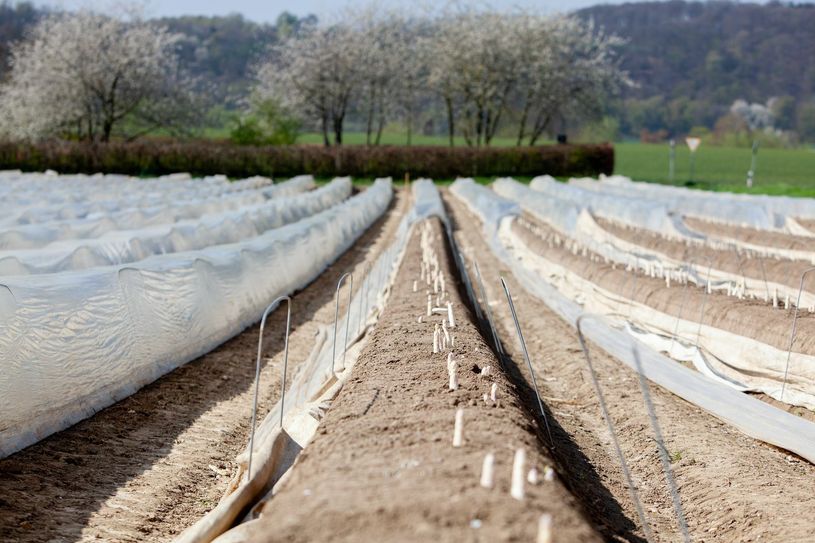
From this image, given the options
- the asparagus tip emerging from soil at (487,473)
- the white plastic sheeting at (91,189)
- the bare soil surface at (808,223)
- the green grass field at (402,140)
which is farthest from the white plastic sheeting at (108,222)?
the green grass field at (402,140)

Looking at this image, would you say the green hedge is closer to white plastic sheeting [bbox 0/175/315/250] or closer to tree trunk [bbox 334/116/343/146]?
tree trunk [bbox 334/116/343/146]

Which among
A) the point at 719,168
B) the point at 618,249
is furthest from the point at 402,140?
the point at 618,249

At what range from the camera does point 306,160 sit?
129ft

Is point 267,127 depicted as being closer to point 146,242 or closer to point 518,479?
point 146,242

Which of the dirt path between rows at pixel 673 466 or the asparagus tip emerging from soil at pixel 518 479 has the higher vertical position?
the asparagus tip emerging from soil at pixel 518 479

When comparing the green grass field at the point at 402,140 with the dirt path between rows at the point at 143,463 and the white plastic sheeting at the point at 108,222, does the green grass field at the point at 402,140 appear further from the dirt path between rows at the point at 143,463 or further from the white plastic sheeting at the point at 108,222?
the dirt path between rows at the point at 143,463

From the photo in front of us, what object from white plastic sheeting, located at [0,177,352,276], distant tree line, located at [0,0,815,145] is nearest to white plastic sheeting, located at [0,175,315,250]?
white plastic sheeting, located at [0,177,352,276]

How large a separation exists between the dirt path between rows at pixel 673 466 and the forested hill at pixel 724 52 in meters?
133

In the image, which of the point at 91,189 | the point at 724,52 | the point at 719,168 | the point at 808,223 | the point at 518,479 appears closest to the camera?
the point at 518,479

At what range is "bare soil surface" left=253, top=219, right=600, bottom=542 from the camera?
3.42 m

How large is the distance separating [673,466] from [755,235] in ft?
33.2

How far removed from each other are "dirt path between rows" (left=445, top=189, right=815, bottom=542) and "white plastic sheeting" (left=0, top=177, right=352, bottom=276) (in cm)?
512

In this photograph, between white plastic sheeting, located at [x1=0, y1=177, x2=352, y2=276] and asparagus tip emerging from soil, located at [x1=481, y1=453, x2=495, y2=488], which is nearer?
asparagus tip emerging from soil, located at [x1=481, y1=453, x2=495, y2=488]

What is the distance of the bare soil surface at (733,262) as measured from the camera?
10.5 m
